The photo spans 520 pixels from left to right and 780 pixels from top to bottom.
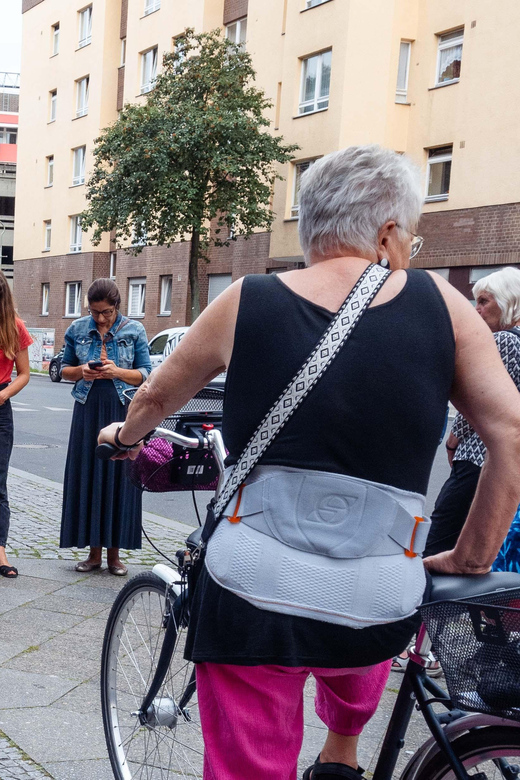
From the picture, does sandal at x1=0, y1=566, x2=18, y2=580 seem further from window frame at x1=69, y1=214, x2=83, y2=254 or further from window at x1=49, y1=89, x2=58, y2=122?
window at x1=49, y1=89, x2=58, y2=122

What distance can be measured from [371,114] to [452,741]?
25723 mm

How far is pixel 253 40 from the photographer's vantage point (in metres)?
30.4

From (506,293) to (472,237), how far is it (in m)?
19.6

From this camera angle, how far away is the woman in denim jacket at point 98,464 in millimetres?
5812

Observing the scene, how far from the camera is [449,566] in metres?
2.01

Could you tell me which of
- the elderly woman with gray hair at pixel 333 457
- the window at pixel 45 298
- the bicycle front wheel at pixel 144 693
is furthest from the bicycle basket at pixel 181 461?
the window at pixel 45 298

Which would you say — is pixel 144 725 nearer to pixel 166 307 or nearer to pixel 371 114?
pixel 371 114

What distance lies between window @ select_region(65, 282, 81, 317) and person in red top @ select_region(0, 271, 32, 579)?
36.4 meters

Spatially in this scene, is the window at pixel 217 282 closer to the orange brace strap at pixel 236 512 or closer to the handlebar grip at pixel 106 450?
the handlebar grip at pixel 106 450

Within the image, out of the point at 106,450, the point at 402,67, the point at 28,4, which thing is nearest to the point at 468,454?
the point at 106,450

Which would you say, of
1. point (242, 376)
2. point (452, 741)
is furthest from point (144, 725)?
point (242, 376)

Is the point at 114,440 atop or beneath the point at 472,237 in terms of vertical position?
beneath

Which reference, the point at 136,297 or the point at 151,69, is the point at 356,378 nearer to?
the point at 136,297

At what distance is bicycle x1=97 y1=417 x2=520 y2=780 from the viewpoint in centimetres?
173
